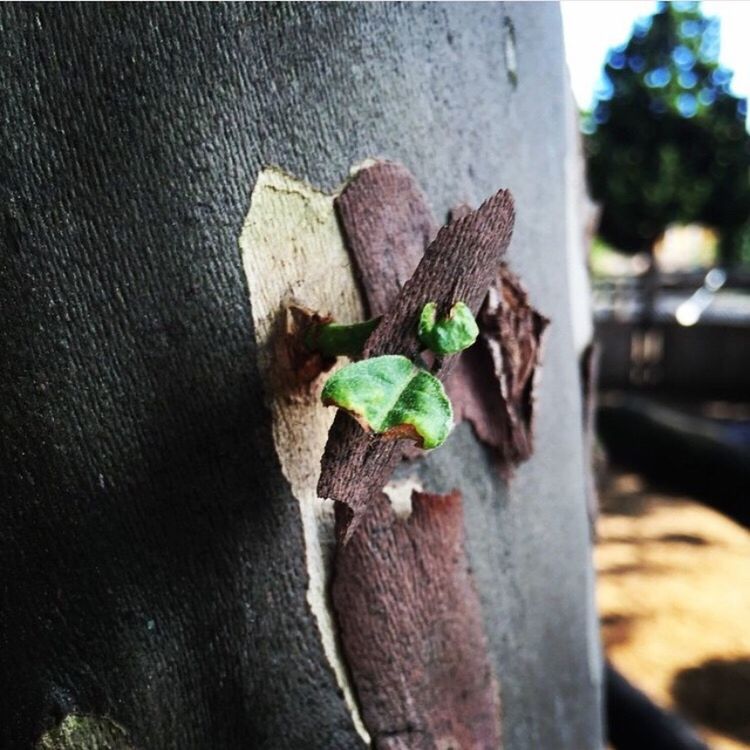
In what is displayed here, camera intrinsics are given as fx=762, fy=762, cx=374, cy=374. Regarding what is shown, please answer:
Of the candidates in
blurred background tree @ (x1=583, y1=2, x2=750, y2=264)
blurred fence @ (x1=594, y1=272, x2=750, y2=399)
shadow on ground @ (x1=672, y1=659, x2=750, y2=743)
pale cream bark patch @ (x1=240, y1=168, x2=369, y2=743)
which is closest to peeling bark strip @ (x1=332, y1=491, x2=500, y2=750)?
pale cream bark patch @ (x1=240, y1=168, x2=369, y2=743)

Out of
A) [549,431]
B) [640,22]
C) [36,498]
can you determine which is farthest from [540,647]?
[640,22]

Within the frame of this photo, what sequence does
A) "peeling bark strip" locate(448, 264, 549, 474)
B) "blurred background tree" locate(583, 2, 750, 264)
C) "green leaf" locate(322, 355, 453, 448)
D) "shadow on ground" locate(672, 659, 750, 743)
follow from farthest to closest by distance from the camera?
1. "blurred background tree" locate(583, 2, 750, 264)
2. "shadow on ground" locate(672, 659, 750, 743)
3. "peeling bark strip" locate(448, 264, 549, 474)
4. "green leaf" locate(322, 355, 453, 448)

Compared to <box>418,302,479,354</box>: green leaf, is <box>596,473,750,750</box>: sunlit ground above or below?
below

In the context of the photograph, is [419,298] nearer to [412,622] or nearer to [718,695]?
[412,622]

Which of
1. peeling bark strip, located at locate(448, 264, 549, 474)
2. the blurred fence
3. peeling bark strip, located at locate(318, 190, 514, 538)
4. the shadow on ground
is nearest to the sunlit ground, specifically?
the shadow on ground

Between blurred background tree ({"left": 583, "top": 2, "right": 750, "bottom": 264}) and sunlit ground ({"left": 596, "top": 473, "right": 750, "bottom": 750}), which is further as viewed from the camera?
blurred background tree ({"left": 583, "top": 2, "right": 750, "bottom": 264})

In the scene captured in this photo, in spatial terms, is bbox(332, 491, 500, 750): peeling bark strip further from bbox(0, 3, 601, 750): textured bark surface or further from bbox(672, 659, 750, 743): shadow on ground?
bbox(672, 659, 750, 743): shadow on ground

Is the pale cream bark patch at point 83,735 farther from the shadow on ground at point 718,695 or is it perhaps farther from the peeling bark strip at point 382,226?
the shadow on ground at point 718,695

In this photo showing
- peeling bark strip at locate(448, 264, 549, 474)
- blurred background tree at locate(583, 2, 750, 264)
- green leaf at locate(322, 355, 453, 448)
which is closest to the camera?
green leaf at locate(322, 355, 453, 448)

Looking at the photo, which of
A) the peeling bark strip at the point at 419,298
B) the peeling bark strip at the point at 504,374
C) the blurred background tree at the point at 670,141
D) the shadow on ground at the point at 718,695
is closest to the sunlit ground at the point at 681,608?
the shadow on ground at the point at 718,695

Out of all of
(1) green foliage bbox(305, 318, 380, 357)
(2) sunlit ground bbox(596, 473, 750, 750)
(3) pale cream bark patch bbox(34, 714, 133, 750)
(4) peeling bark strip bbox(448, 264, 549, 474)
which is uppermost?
(1) green foliage bbox(305, 318, 380, 357)
